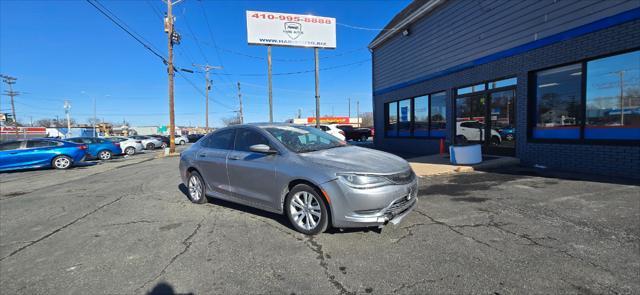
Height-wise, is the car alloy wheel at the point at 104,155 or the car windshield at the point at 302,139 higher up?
the car windshield at the point at 302,139

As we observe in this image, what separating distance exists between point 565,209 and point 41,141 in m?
18.0

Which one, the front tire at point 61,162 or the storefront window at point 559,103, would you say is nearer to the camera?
the storefront window at point 559,103

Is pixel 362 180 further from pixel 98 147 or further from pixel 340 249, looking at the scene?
pixel 98 147

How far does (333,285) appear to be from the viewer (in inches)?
101

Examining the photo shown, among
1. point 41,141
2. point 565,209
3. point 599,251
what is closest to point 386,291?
point 599,251

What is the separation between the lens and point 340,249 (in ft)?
10.6

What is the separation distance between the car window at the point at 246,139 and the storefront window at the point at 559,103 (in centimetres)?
809

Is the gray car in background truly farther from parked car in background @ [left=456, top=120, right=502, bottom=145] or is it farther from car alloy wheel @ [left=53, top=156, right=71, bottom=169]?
car alloy wheel @ [left=53, top=156, right=71, bottom=169]

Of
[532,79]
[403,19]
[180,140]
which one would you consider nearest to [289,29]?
[403,19]

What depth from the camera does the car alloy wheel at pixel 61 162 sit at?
1268cm

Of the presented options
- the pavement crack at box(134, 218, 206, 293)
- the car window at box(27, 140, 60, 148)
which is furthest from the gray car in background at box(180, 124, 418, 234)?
the car window at box(27, 140, 60, 148)

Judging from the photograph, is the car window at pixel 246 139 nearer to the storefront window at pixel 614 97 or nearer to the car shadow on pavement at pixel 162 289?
the car shadow on pavement at pixel 162 289

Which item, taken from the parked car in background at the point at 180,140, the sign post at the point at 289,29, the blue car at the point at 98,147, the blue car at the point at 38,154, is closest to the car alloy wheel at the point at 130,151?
the blue car at the point at 98,147

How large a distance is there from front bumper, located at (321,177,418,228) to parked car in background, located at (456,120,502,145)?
8.30 m
